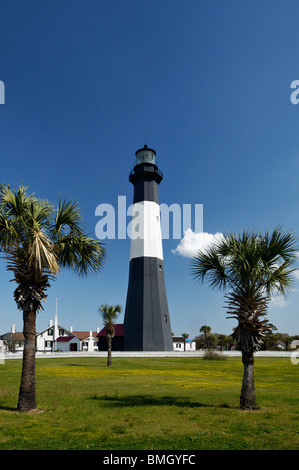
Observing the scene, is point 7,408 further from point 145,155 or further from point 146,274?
point 145,155

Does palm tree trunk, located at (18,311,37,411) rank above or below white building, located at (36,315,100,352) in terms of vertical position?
above

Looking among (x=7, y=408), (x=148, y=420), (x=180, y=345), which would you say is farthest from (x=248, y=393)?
(x=180, y=345)

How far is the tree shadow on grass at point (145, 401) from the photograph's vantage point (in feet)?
→ 44.4

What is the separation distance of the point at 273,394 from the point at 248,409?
4746mm

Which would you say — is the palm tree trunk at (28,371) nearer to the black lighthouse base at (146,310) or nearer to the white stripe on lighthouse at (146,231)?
the black lighthouse base at (146,310)

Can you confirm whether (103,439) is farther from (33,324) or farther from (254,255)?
(254,255)

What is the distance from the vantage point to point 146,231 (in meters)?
46.7

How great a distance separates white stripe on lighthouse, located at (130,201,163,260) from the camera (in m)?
46.2

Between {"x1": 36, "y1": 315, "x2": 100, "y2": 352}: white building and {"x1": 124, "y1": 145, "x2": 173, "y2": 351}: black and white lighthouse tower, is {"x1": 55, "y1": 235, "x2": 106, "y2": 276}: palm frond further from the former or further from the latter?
{"x1": 36, "y1": 315, "x2": 100, "y2": 352}: white building

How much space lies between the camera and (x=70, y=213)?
14.1 metres

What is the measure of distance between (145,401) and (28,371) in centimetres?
511

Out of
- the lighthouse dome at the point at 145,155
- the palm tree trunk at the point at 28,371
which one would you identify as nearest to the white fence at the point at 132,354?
the lighthouse dome at the point at 145,155

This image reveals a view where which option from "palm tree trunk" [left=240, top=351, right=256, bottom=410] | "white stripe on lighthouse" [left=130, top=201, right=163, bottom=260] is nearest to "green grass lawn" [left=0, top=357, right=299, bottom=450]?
"palm tree trunk" [left=240, top=351, right=256, bottom=410]

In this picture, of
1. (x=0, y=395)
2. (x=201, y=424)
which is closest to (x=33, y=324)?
(x=0, y=395)
